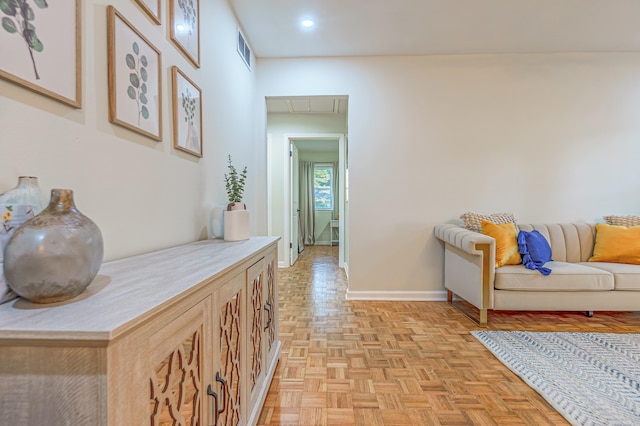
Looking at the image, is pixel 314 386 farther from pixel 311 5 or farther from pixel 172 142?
pixel 311 5

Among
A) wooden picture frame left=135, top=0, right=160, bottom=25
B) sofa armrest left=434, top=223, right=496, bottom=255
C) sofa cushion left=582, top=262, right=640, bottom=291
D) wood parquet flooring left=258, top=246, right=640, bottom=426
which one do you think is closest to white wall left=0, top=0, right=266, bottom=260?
wooden picture frame left=135, top=0, right=160, bottom=25

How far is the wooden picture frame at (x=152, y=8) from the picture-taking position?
1.19 metres

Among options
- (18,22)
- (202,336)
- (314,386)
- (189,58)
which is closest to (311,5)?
(189,58)

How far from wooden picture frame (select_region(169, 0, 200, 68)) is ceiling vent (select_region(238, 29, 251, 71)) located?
0.84 m

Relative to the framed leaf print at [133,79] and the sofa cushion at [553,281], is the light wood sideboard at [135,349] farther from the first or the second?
the sofa cushion at [553,281]

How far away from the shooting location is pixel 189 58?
1.60 m

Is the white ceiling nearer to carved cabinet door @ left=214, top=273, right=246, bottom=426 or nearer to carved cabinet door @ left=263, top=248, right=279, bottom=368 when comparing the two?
carved cabinet door @ left=263, top=248, right=279, bottom=368

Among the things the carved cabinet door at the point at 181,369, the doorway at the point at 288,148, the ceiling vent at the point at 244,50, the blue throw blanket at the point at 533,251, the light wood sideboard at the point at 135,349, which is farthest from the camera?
the doorway at the point at 288,148

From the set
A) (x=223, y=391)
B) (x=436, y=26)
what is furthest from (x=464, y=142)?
(x=223, y=391)

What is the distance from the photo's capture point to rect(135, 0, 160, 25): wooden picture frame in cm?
119

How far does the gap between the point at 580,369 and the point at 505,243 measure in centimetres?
100

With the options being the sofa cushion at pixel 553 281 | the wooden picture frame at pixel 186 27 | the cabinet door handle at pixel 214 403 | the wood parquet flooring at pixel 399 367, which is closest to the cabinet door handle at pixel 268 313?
the wood parquet flooring at pixel 399 367

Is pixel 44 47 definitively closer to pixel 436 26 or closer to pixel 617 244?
pixel 436 26

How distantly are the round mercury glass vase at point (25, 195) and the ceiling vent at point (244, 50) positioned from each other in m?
2.24
